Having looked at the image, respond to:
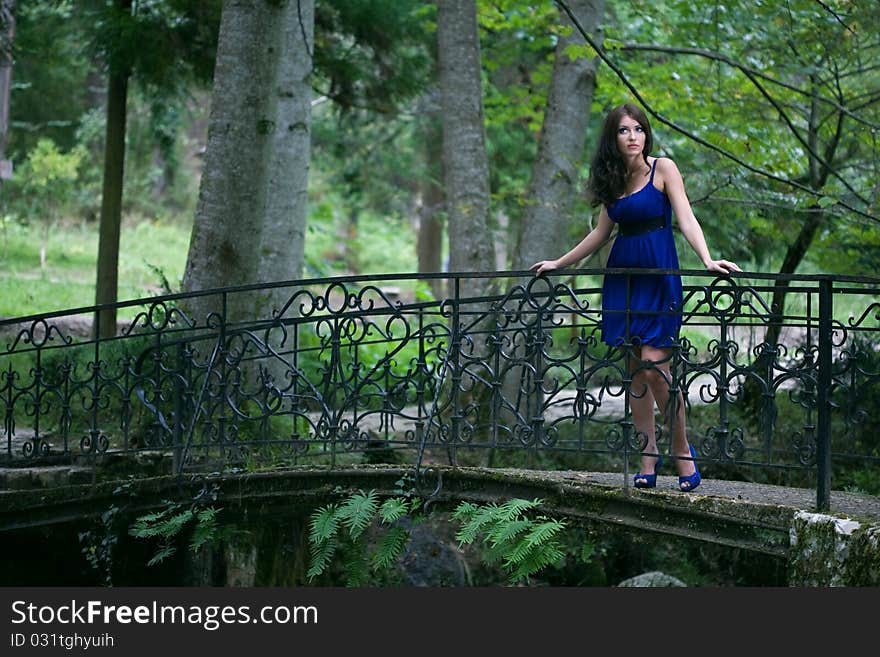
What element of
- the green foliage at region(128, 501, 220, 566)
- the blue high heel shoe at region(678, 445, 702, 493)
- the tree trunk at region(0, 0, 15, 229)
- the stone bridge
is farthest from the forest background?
the blue high heel shoe at region(678, 445, 702, 493)

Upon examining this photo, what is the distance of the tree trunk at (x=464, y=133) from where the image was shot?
10.2 meters

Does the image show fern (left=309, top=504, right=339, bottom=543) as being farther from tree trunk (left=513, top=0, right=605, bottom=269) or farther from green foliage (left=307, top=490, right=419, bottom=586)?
tree trunk (left=513, top=0, right=605, bottom=269)

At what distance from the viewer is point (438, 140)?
18500mm

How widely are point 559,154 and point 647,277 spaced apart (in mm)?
4999

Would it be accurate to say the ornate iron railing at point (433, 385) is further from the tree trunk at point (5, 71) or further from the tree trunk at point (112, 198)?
the tree trunk at point (5, 71)

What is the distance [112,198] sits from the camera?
12211 mm

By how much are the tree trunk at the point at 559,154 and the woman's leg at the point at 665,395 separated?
15.4 ft

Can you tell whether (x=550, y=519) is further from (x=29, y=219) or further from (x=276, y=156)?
(x=29, y=219)

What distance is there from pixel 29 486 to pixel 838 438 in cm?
689

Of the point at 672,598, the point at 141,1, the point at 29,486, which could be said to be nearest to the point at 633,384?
the point at 672,598

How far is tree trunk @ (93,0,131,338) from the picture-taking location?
40.0ft

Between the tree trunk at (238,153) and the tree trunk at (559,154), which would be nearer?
the tree trunk at (238,153)

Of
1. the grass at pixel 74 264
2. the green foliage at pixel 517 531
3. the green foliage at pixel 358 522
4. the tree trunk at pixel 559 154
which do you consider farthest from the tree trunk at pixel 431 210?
the green foliage at pixel 517 531

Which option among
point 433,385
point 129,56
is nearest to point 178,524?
point 433,385
